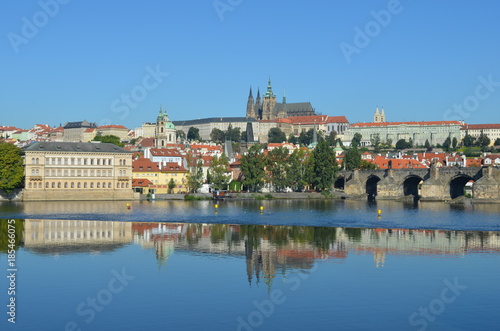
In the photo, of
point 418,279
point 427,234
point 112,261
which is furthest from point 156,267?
point 427,234

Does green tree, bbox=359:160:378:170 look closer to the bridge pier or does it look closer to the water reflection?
the bridge pier

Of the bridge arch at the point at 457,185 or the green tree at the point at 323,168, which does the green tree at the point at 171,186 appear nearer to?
the green tree at the point at 323,168

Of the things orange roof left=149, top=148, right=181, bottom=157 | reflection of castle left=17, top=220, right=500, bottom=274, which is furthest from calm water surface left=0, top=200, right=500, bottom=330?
orange roof left=149, top=148, right=181, bottom=157

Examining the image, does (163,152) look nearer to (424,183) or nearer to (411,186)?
(411,186)

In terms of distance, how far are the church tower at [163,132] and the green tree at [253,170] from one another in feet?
149

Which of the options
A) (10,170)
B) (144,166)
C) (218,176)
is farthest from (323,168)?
(10,170)

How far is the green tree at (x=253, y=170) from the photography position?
85.6 metres

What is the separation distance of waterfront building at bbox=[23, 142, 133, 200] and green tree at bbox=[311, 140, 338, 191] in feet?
68.7

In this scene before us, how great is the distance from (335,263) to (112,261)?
352 inches

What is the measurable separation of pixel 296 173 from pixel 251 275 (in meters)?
60.5

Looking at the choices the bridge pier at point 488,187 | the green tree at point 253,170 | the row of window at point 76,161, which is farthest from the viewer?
the green tree at point 253,170

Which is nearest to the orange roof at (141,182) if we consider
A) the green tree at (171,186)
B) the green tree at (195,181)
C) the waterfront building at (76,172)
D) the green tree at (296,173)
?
the green tree at (171,186)

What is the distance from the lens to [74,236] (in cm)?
4088

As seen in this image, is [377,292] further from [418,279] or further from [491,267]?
[491,267]
